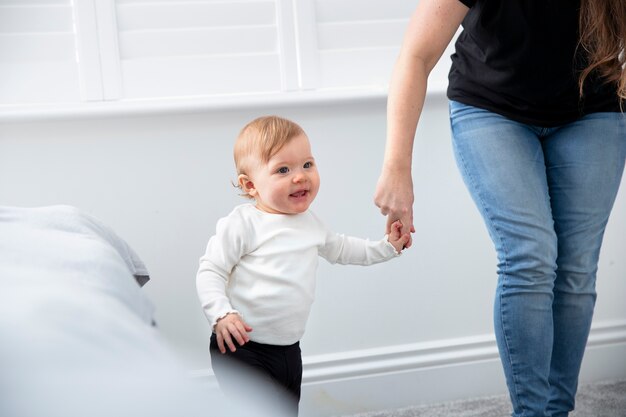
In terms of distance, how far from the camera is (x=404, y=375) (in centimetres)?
194

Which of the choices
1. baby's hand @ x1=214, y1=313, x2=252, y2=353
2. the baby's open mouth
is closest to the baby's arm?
baby's hand @ x1=214, y1=313, x2=252, y2=353

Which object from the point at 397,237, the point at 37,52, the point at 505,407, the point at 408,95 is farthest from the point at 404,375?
the point at 37,52

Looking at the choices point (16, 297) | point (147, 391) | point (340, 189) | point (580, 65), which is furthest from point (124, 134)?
point (147, 391)

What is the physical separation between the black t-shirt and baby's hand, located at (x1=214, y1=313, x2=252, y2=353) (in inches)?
21.3

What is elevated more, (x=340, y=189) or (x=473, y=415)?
(x=340, y=189)

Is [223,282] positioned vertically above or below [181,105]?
below

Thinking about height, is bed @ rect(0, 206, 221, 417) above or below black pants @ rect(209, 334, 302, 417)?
above

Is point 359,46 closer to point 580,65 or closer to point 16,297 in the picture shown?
point 580,65

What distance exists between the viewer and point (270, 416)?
59 centimetres

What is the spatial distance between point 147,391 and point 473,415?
146cm

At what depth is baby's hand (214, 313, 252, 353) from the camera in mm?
1266

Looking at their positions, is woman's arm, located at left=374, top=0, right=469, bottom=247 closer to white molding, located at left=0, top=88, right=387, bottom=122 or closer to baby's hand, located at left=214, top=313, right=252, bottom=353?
baby's hand, located at left=214, top=313, right=252, bottom=353

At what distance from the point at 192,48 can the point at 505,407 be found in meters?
1.08

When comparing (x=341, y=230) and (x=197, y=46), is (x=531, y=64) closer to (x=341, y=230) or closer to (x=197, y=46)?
(x=341, y=230)
